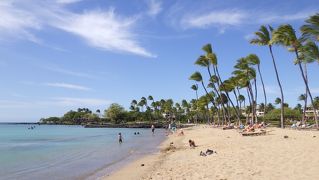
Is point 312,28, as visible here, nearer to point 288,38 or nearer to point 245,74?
point 288,38

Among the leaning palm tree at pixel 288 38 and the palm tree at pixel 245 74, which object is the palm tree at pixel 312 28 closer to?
the leaning palm tree at pixel 288 38

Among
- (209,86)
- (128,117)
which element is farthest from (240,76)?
(128,117)

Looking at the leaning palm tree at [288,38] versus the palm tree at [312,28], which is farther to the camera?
the leaning palm tree at [288,38]

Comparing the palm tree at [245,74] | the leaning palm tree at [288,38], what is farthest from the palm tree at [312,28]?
the palm tree at [245,74]

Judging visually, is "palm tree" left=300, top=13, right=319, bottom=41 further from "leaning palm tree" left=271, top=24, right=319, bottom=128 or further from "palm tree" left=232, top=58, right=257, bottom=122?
"palm tree" left=232, top=58, right=257, bottom=122

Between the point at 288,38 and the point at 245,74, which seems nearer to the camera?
the point at 288,38

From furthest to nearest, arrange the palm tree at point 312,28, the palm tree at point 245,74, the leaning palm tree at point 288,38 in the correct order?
the palm tree at point 245,74, the leaning palm tree at point 288,38, the palm tree at point 312,28

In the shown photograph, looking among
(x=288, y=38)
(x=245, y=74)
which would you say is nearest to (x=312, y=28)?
(x=288, y=38)

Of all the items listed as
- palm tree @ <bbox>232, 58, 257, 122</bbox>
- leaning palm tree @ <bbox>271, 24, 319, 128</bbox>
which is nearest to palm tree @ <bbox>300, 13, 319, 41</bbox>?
leaning palm tree @ <bbox>271, 24, 319, 128</bbox>

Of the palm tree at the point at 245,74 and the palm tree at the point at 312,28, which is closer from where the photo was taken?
the palm tree at the point at 312,28

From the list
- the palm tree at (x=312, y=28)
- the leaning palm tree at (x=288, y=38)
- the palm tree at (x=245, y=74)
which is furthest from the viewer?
the palm tree at (x=245, y=74)

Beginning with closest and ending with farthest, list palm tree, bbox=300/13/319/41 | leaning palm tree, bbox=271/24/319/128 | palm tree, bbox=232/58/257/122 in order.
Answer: palm tree, bbox=300/13/319/41, leaning palm tree, bbox=271/24/319/128, palm tree, bbox=232/58/257/122

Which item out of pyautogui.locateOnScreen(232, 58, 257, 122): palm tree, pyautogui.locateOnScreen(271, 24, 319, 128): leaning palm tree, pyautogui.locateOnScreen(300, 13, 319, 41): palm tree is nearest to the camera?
pyautogui.locateOnScreen(300, 13, 319, 41): palm tree

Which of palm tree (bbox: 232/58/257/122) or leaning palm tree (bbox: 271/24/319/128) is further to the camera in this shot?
palm tree (bbox: 232/58/257/122)
